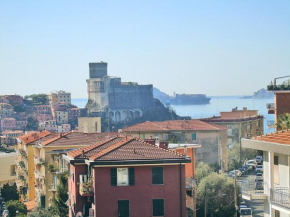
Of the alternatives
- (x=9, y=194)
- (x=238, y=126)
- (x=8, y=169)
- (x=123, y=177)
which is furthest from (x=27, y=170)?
(x=123, y=177)

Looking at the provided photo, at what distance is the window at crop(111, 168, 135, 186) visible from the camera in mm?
18766

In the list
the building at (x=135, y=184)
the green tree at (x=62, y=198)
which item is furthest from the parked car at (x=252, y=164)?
the building at (x=135, y=184)

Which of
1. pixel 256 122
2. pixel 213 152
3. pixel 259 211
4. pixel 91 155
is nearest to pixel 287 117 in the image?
pixel 91 155

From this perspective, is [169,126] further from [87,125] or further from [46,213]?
[46,213]

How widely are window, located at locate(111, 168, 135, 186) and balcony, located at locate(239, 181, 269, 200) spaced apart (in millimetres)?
6575

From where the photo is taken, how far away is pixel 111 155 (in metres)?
18.9

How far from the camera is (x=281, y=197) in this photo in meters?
11.3

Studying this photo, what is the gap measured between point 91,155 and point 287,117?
4.80m

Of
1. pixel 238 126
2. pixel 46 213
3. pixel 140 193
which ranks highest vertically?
pixel 238 126

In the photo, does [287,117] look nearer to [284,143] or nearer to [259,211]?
[284,143]

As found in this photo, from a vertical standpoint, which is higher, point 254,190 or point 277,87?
point 277,87

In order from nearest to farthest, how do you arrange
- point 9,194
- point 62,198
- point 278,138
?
point 278,138 → point 62,198 → point 9,194

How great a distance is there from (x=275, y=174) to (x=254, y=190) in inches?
26.7

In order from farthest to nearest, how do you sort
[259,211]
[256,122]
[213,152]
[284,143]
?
1. [256,122]
2. [213,152]
3. [259,211]
4. [284,143]
